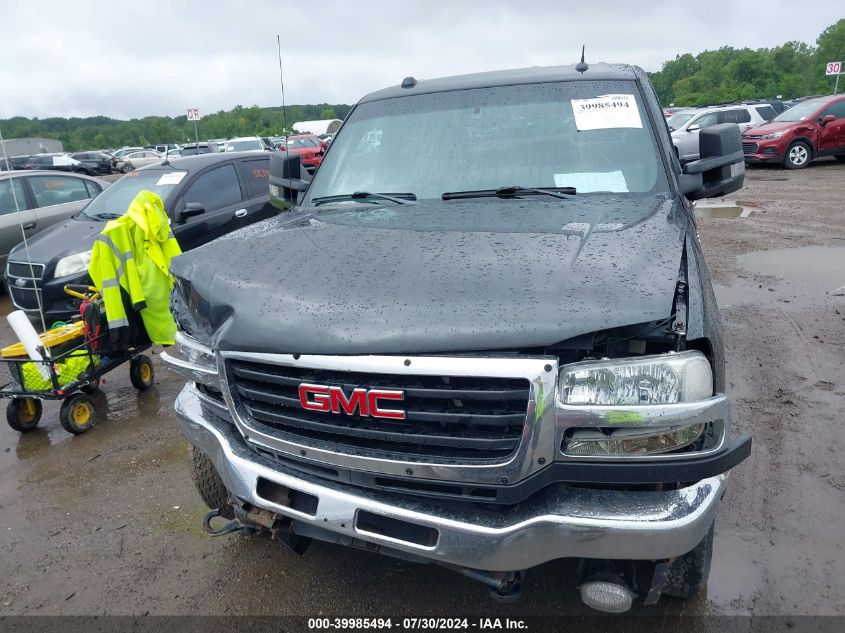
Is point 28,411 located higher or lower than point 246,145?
lower

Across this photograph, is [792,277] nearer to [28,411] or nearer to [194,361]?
[194,361]

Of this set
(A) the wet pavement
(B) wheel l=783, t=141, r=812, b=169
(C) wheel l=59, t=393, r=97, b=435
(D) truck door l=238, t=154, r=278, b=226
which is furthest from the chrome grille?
(B) wheel l=783, t=141, r=812, b=169

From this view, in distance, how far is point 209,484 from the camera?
292cm

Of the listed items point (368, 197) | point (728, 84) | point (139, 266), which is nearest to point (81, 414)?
point (139, 266)

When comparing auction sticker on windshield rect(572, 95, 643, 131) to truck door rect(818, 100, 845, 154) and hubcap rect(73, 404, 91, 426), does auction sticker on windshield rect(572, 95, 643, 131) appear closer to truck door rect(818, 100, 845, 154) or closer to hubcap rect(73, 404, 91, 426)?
hubcap rect(73, 404, 91, 426)

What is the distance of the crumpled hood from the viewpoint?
1.79m

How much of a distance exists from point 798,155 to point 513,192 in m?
16.4

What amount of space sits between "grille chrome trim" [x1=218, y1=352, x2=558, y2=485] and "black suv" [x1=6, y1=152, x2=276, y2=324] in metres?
5.26

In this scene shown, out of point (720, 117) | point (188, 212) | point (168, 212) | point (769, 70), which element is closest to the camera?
point (188, 212)

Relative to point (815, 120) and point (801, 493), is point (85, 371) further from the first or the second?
point (815, 120)

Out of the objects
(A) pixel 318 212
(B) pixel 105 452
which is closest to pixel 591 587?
(A) pixel 318 212

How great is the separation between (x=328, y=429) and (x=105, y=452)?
9.35 ft

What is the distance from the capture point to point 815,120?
50.6 feet

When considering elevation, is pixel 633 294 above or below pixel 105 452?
above
